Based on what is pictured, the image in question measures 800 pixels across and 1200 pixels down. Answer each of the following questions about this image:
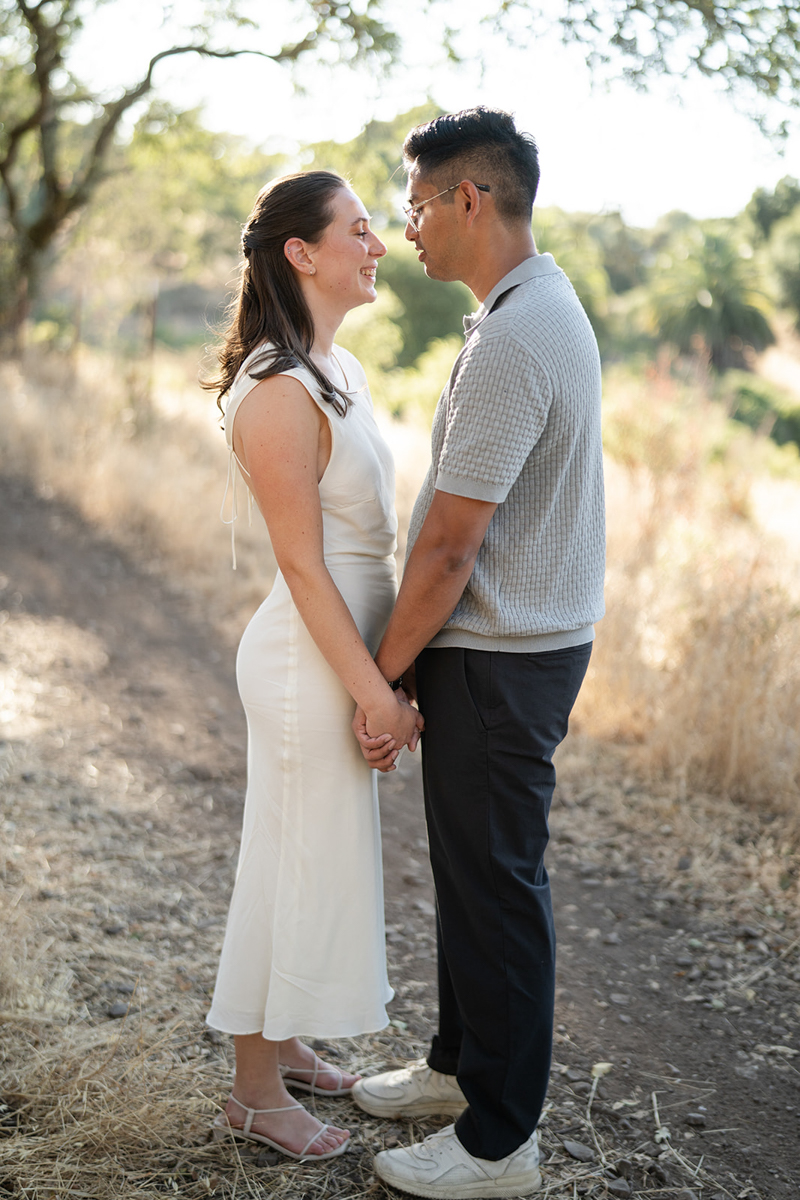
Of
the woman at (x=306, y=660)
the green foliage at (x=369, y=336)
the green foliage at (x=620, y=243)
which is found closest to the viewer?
the woman at (x=306, y=660)

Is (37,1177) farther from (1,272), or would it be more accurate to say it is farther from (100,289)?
(100,289)

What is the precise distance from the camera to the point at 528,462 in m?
1.73

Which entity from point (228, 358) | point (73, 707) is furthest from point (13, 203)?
point (228, 358)

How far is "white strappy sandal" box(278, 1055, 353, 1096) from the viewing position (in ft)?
7.73

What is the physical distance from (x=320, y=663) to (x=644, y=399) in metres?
7.66

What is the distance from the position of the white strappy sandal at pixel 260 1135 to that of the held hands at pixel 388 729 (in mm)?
899

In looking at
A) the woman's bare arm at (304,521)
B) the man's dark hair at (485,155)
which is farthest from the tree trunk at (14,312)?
the man's dark hair at (485,155)

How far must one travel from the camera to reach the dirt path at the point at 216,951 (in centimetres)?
213

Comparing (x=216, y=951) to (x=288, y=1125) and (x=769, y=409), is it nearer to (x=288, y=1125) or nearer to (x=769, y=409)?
(x=288, y=1125)

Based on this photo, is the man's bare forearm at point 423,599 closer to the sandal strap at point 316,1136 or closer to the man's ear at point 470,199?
the man's ear at point 470,199

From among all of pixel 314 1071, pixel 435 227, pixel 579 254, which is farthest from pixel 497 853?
pixel 579 254

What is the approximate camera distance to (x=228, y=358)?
2.03 metres

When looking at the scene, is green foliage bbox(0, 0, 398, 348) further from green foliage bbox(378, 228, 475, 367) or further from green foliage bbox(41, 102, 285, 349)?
green foliage bbox(378, 228, 475, 367)

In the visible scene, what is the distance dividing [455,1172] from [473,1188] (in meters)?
0.05
